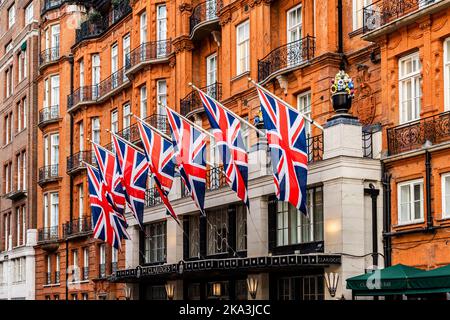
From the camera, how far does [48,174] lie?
57969 millimetres

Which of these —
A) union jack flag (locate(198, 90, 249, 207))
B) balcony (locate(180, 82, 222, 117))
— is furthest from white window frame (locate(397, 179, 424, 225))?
balcony (locate(180, 82, 222, 117))

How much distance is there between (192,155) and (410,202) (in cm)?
783

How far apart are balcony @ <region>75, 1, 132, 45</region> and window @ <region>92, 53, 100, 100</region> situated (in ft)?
4.54

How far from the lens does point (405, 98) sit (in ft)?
84.8

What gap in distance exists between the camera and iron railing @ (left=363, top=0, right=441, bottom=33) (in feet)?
83.5

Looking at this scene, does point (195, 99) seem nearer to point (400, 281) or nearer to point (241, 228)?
point (241, 228)

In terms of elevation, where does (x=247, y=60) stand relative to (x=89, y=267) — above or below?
above

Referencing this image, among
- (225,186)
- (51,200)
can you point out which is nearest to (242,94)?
(225,186)

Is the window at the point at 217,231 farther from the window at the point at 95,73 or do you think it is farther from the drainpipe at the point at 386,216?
the window at the point at 95,73

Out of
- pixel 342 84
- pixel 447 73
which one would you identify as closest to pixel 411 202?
pixel 447 73

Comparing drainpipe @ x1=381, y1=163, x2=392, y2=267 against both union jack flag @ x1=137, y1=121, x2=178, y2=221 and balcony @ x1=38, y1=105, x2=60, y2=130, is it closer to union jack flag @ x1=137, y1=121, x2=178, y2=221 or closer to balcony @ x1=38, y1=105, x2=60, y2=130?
union jack flag @ x1=137, y1=121, x2=178, y2=221

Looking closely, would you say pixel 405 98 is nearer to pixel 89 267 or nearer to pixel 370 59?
pixel 370 59

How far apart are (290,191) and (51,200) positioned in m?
35.6

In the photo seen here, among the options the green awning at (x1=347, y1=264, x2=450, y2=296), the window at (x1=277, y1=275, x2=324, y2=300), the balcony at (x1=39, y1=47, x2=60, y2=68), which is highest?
the balcony at (x1=39, y1=47, x2=60, y2=68)
